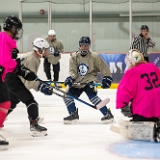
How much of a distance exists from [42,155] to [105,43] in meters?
5.56

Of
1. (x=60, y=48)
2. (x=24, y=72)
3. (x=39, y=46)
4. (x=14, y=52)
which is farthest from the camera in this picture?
(x=60, y=48)

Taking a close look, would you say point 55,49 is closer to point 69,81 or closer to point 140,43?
point 140,43

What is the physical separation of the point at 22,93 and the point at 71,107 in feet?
2.52

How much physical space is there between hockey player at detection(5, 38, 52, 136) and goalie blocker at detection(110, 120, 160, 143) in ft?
2.06

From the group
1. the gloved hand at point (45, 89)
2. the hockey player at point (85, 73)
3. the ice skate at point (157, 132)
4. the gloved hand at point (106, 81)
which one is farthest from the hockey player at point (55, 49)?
the ice skate at point (157, 132)

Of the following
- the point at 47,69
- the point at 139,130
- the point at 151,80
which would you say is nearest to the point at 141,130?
the point at 139,130

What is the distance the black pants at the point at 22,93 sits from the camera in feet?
11.1

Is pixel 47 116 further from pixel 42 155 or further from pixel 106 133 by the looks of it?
pixel 42 155

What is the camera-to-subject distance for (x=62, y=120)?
4.25m

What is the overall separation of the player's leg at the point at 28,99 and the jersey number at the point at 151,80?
0.85 m

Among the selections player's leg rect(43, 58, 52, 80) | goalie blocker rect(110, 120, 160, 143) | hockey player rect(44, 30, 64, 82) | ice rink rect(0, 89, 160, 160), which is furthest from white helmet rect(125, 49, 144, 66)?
player's leg rect(43, 58, 52, 80)

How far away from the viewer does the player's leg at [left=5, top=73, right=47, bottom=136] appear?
3375 millimetres

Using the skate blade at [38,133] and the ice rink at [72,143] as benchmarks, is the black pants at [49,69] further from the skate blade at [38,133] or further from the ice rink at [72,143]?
the skate blade at [38,133]

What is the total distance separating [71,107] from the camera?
4113mm
